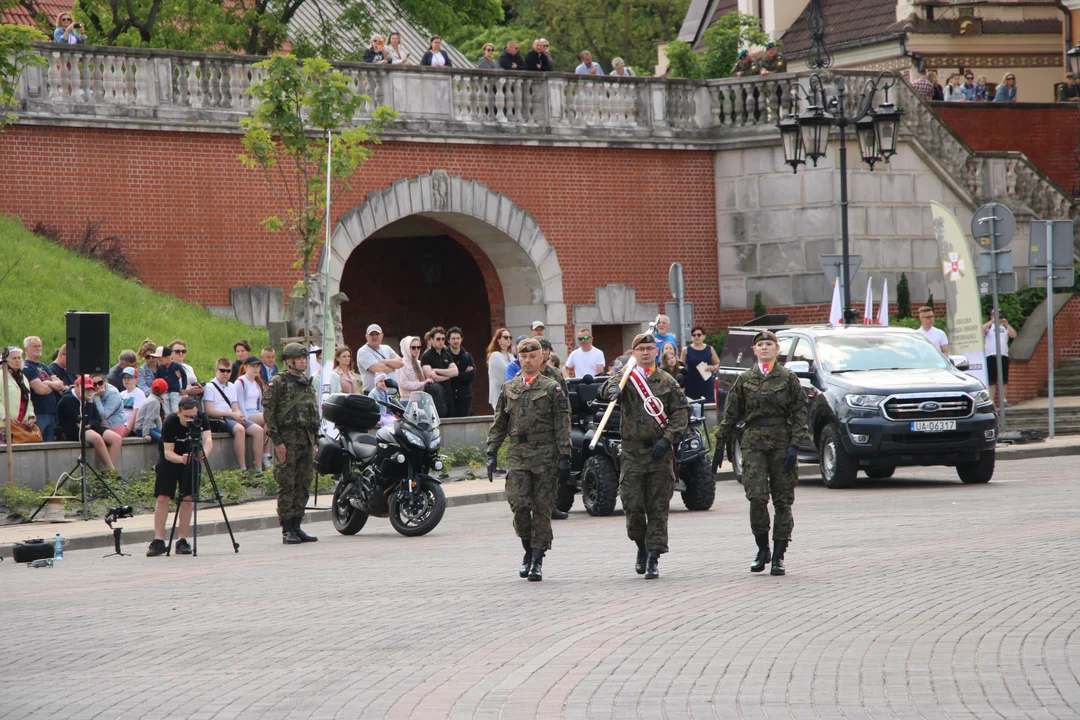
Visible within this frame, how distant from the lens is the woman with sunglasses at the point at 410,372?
22.3 metres

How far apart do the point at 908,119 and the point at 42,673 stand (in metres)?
26.2

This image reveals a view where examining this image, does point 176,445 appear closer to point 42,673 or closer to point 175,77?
point 42,673

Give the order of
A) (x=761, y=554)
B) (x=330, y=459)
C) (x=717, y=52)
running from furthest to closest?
(x=717, y=52) < (x=330, y=459) < (x=761, y=554)

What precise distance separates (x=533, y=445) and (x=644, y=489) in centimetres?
87

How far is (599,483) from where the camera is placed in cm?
1744

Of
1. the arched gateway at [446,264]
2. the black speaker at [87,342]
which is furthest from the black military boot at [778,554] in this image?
the arched gateway at [446,264]

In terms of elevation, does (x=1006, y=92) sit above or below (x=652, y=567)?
above

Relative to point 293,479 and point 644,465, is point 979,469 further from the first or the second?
point 644,465

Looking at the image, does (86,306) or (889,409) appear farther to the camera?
(86,306)

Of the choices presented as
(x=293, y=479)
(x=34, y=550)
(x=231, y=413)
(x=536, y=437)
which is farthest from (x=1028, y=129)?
(x=34, y=550)

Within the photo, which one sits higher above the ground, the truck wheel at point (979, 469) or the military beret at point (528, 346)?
the military beret at point (528, 346)

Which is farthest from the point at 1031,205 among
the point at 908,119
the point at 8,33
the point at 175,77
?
the point at 8,33

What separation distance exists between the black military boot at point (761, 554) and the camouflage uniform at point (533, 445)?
147 centimetres

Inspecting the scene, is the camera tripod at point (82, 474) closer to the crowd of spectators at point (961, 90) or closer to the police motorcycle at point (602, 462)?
the police motorcycle at point (602, 462)
